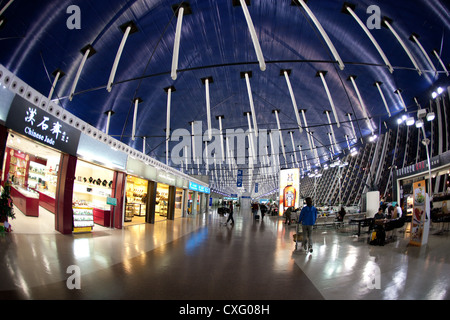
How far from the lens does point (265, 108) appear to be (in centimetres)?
2116

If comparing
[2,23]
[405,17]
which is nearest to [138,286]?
[2,23]

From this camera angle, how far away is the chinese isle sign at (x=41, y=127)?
5.45 metres

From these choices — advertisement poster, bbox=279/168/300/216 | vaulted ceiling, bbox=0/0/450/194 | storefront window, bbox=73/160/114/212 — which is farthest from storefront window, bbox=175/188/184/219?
advertisement poster, bbox=279/168/300/216

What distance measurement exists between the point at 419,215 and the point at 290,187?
1155cm

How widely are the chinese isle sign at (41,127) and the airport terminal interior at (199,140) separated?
0.04m

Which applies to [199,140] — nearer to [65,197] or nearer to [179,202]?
[179,202]

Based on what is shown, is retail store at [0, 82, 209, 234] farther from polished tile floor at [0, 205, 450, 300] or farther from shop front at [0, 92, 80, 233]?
polished tile floor at [0, 205, 450, 300]

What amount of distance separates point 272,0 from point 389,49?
7507 millimetres

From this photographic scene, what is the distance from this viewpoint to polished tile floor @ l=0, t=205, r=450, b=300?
3066 mm

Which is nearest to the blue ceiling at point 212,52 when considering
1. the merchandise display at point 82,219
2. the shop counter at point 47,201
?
the merchandise display at point 82,219

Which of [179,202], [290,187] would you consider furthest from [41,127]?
[290,187]

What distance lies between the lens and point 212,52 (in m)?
14.4

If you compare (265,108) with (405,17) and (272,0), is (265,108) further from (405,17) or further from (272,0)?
(405,17)

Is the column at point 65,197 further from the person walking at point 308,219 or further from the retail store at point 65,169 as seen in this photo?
the person walking at point 308,219
